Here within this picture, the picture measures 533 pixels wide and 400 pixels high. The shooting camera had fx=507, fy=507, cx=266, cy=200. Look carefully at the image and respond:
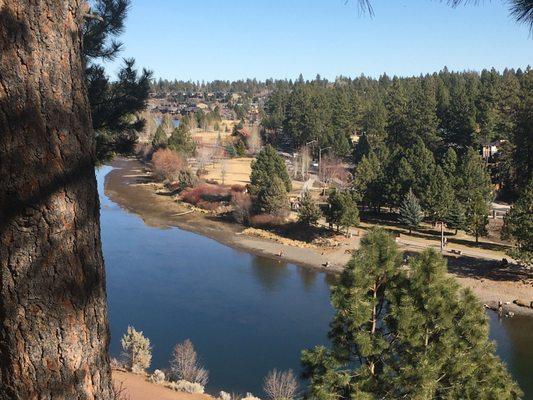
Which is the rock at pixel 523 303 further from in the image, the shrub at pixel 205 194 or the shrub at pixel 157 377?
the shrub at pixel 205 194

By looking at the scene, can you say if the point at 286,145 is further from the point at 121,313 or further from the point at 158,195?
the point at 121,313

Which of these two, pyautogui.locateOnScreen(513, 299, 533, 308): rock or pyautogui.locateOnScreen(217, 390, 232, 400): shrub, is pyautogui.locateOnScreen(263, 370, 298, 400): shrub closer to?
pyautogui.locateOnScreen(217, 390, 232, 400): shrub

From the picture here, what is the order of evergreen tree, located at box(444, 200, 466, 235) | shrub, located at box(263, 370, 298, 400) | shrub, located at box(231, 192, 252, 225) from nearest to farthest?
shrub, located at box(263, 370, 298, 400)
evergreen tree, located at box(444, 200, 466, 235)
shrub, located at box(231, 192, 252, 225)

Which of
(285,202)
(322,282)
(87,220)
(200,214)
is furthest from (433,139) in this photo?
(87,220)

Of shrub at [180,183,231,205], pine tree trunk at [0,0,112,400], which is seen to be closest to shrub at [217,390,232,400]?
pine tree trunk at [0,0,112,400]

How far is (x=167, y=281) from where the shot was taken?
2017 cm

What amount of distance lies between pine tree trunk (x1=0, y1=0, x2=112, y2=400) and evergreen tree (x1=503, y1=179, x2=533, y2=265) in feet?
64.1

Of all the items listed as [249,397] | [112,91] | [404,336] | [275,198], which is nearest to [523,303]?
[249,397]

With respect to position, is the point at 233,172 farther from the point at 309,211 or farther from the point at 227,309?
the point at 227,309

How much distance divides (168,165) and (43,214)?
41968 mm

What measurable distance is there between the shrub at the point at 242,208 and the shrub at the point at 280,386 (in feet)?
57.5

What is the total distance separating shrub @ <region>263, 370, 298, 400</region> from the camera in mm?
11914

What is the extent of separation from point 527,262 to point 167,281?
1377cm

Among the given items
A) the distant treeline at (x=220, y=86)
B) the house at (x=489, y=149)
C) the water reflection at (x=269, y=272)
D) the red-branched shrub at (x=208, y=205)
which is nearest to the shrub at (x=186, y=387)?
the water reflection at (x=269, y=272)
